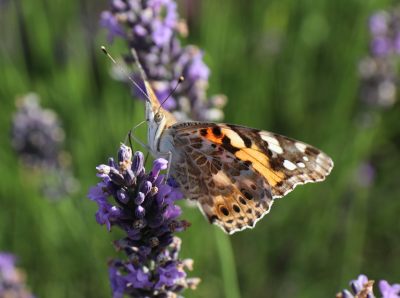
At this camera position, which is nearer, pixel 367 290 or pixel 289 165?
pixel 367 290

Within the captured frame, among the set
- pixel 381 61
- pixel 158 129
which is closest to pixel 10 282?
pixel 158 129

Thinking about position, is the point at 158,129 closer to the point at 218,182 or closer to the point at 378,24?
the point at 218,182

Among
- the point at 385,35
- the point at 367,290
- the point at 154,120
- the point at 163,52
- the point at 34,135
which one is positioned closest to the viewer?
the point at 367,290

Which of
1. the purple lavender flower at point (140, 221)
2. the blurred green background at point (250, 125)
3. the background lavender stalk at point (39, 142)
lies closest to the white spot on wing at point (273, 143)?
the purple lavender flower at point (140, 221)

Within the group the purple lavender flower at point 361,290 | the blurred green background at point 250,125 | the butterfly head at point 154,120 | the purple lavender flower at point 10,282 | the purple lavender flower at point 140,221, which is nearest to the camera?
the purple lavender flower at point 361,290

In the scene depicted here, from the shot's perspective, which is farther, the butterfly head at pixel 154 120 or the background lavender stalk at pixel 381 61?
the background lavender stalk at pixel 381 61

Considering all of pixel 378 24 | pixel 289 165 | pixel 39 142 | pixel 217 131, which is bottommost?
pixel 289 165

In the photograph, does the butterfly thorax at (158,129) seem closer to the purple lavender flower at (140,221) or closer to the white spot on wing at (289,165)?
→ the purple lavender flower at (140,221)

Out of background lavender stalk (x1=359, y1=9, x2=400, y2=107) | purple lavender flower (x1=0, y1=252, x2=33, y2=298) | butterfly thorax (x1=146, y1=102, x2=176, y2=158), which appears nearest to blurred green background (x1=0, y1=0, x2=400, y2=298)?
background lavender stalk (x1=359, y1=9, x2=400, y2=107)
